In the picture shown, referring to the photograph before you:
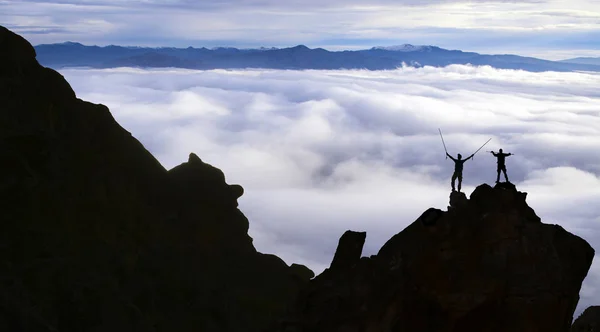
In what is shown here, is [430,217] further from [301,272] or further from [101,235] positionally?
[301,272]

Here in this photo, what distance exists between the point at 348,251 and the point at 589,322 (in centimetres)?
2571

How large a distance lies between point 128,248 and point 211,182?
10841mm

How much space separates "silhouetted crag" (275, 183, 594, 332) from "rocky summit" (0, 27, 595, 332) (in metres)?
0.06

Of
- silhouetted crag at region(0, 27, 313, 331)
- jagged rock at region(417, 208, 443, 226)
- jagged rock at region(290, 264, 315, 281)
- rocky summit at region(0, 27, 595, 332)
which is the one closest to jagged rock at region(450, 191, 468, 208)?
rocky summit at region(0, 27, 595, 332)

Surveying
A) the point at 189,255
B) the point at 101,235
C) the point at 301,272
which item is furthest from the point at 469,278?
the point at 301,272

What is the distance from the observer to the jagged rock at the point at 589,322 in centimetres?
4800

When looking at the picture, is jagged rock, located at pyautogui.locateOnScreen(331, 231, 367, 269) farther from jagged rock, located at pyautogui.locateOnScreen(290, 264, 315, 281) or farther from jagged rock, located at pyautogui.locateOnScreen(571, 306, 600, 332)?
jagged rock, located at pyautogui.locateOnScreen(571, 306, 600, 332)

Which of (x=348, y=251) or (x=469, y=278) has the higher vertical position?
(x=348, y=251)

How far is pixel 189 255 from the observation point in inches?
2004

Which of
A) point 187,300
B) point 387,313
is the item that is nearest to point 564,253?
point 387,313

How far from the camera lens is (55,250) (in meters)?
44.2

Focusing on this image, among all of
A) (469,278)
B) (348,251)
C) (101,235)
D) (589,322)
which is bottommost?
(469,278)

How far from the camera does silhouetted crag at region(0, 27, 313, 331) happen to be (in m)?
43.1

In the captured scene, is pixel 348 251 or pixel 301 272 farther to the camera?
pixel 301 272
